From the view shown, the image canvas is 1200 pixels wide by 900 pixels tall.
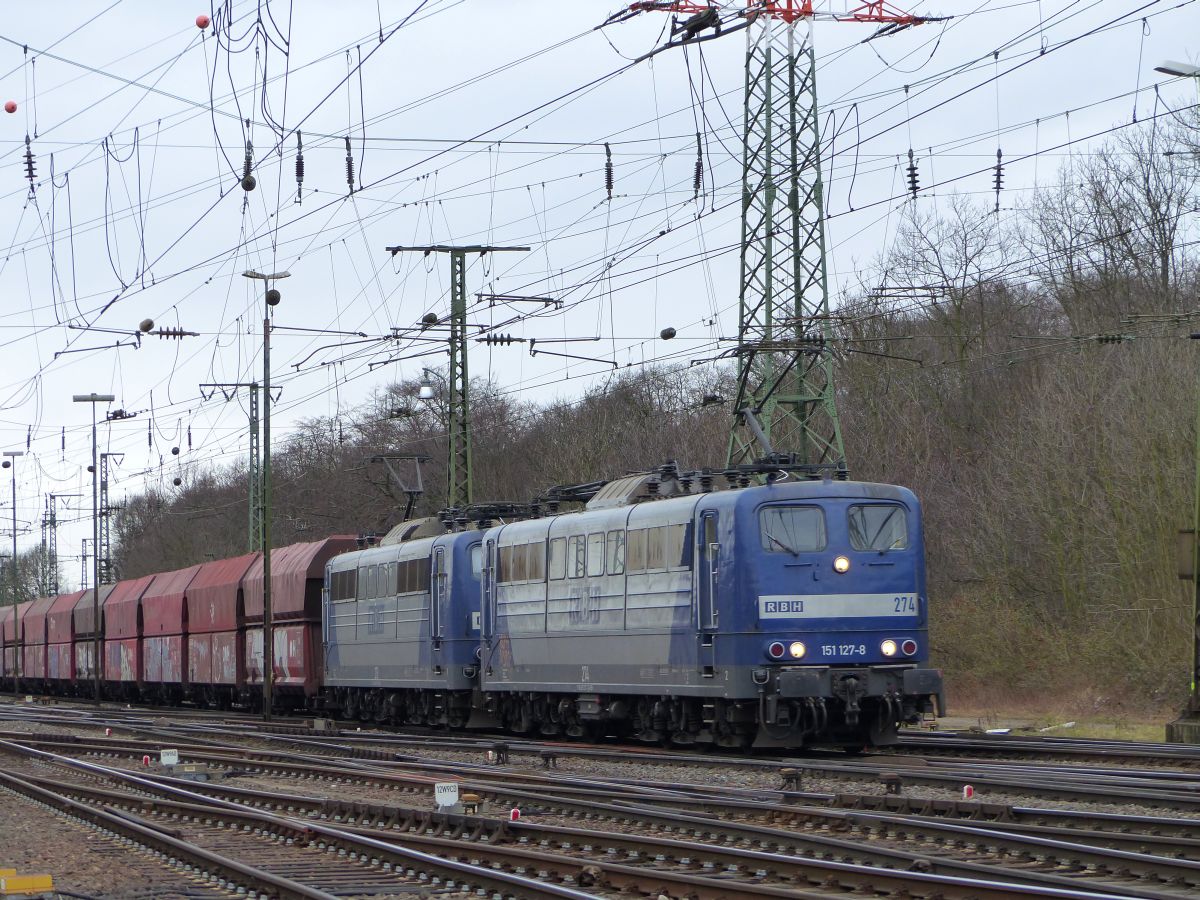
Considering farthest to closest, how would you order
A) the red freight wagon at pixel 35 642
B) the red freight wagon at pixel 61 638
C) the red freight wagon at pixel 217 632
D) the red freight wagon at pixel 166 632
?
1. the red freight wagon at pixel 35 642
2. the red freight wagon at pixel 61 638
3. the red freight wagon at pixel 166 632
4. the red freight wagon at pixel 217 632

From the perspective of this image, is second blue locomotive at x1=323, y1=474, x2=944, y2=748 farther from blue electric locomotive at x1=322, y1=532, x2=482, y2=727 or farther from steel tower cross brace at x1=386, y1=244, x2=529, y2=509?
steel tower cross brace at x1=386, y1=244, x2=529, y2=509

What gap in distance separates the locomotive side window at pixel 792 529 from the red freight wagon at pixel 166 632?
93.9 feet

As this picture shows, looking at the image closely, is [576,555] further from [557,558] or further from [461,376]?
[461,376]

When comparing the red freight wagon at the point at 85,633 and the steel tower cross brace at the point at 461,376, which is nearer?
the steel tower cross brace at the point at 461,376

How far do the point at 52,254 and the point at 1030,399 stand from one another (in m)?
25.9

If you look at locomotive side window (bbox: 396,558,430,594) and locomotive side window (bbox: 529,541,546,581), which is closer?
locomotive side window (bbox: 529,541,546,581)

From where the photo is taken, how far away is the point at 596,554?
76.7 feet

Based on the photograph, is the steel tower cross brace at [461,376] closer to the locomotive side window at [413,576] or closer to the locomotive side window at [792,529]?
the locomotive side window at [413,576]

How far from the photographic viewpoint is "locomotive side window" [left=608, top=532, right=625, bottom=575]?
22750 millimetres

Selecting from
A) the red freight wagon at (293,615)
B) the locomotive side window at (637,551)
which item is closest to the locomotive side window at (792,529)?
the locomotive side window at (637,551)

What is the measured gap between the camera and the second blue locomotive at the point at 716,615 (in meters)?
20.1

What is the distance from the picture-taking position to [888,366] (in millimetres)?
49375

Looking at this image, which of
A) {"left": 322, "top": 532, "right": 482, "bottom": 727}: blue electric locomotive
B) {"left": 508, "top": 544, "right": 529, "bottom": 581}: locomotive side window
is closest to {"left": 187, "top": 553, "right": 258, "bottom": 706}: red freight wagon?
{"left": 322, "top": 532, "right": 482, "bottom": 727}: blue electric locomotive

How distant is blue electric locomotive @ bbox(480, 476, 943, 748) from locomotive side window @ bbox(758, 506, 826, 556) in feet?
0.06
